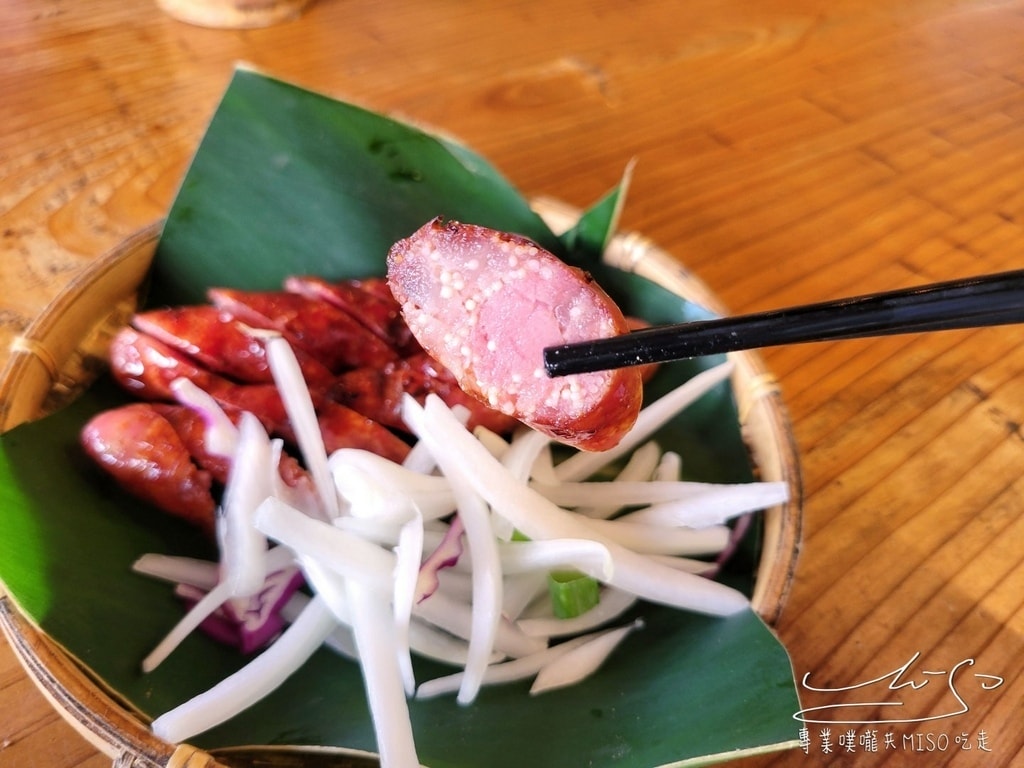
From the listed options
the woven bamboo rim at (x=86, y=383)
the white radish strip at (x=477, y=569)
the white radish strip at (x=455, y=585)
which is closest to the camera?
the woven bamboo rim at (x=86, y=383)

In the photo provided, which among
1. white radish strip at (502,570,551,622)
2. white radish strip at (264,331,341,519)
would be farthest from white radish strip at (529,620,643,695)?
white radish strip at (264,331,341,519)

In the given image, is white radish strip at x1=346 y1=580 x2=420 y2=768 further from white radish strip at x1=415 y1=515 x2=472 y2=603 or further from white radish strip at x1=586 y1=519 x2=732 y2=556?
white radish strip at x1=586 y1=519 x2=732 y2=556

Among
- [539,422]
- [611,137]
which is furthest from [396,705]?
[611,137]

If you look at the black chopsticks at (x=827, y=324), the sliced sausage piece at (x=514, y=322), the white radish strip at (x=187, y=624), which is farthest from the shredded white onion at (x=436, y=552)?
the black chopsticks at (x=827, y=324)

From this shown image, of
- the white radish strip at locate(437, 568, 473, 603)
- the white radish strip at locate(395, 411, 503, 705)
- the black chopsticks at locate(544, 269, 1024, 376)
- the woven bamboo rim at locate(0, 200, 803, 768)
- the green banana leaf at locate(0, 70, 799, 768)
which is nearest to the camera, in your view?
the black chopsticks at locate(544, 269, 1024, 376)

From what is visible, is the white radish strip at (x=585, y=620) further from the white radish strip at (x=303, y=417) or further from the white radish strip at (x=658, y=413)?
the white radish strip at (x=303, y=417)

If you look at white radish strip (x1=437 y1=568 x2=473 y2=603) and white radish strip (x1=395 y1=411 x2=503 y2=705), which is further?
white radish strip (x1=437 y1=568 x2=473 y2=603)

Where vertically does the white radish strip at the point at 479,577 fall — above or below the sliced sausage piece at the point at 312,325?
below

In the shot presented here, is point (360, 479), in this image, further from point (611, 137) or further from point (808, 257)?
point (611, 137)
